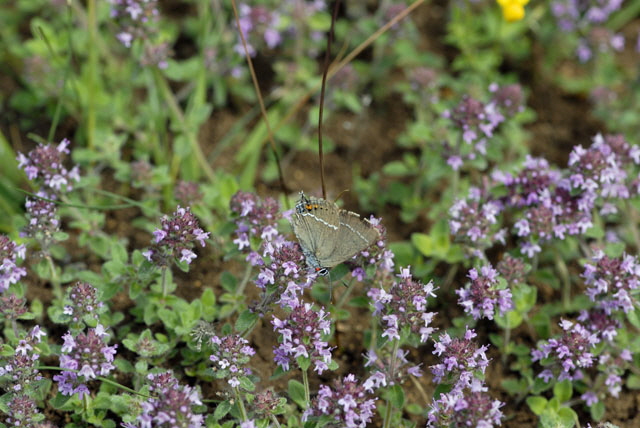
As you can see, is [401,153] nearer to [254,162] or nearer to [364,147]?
[364,147]

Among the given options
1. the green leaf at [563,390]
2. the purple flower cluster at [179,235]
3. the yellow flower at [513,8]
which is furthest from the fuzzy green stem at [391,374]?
the yellow flower at [513,8]

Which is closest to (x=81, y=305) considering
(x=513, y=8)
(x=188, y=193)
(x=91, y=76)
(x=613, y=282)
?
Result: (x=188, y=193)

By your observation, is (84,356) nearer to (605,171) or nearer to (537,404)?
(537,404)

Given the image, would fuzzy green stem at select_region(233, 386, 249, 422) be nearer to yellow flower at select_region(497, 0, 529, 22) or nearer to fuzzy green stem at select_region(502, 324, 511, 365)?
fuzzy green stem at select_region(502, 324, 511, 365)

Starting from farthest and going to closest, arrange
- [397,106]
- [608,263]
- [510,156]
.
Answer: [397,106]
[510,156]
[608,263]

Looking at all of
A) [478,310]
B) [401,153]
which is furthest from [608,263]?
[401,153]

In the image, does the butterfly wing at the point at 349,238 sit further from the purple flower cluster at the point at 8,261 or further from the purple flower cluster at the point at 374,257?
the purple flower cluster at the point at 8,261
